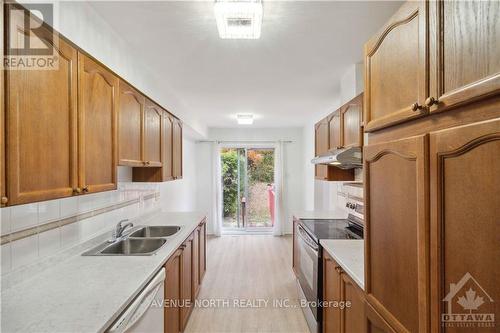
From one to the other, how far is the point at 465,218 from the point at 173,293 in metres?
1.95

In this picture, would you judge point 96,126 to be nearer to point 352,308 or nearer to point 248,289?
point 352,308

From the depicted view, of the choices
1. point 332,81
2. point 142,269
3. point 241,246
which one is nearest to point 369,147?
point 142,269

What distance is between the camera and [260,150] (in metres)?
6.20

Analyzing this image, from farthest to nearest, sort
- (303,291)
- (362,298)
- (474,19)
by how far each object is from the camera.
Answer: (303,291), (362,298), (474,19)

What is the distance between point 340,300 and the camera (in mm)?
1811

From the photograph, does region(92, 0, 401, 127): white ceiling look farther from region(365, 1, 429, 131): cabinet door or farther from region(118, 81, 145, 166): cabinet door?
region(365, 1, 429, 131): cabinet door

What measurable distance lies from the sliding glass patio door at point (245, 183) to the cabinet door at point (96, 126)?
4412mm

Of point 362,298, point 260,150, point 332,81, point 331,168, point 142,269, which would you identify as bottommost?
point 362,298

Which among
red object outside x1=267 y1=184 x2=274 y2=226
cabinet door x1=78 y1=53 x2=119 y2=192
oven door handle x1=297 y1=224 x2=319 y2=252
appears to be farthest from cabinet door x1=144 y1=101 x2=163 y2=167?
red object outside x1=267 y1=184 x2=274 y2=226

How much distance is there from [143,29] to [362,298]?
2.20 m

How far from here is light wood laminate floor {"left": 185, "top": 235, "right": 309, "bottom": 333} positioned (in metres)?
2.63

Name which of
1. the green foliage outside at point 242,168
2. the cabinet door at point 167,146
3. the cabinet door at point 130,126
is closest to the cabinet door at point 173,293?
the cabinet door at point 130,126

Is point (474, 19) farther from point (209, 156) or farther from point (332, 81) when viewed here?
point (209, 156)

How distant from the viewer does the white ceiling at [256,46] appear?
1647 millimetres
